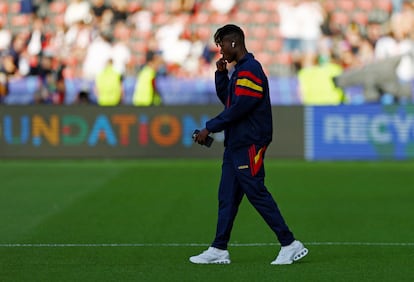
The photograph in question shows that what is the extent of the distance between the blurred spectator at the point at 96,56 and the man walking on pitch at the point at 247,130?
16.9 meters

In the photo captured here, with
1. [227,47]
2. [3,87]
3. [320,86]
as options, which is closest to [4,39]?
[3,87]

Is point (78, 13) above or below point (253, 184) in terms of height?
above

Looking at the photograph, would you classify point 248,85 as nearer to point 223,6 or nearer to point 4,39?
point 4,39

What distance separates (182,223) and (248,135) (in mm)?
3444

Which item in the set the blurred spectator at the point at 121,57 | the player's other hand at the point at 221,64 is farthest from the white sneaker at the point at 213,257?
the blurred spectator at the point at 121,57

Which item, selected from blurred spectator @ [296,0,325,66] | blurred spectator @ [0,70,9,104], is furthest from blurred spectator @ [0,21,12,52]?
blurred spectator @ [296,0,325,66]

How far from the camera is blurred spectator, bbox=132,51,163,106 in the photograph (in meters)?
23.4

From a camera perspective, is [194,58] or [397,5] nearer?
[194,58]

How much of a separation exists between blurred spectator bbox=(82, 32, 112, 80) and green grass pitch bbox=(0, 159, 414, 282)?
5.70 meters

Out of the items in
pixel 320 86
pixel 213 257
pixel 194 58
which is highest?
pixel 194 58

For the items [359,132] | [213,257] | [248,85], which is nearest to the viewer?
[248,85]

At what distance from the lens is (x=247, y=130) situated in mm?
8945

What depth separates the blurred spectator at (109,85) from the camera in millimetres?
23719

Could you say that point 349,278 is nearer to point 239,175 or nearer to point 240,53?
point 239,175
